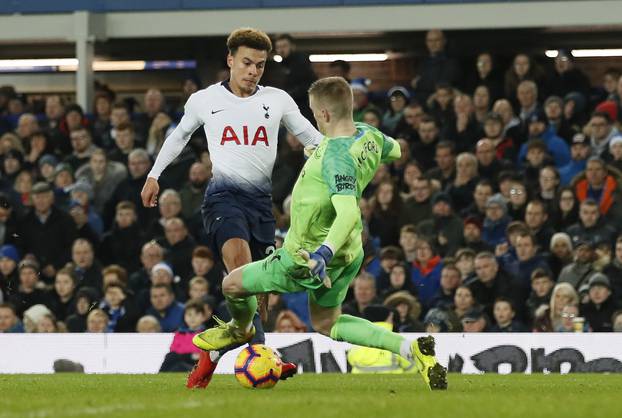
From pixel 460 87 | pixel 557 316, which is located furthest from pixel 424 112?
pixel 557 316

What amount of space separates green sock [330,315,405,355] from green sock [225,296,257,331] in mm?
714

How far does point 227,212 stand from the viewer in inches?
402

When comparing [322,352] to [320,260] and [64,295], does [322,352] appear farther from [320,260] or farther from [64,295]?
[320,260]

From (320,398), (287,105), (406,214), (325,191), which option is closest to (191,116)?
(287,105)

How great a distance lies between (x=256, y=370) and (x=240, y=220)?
1103 mm

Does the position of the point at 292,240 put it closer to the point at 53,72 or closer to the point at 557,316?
the point at 557,316

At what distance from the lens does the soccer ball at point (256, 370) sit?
384 inches

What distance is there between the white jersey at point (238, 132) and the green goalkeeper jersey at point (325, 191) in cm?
104

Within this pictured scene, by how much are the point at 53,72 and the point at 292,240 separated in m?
17.0

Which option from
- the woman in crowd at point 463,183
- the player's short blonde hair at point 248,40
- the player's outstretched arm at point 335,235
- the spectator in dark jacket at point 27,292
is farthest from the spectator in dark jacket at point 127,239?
the player's outstretched arm at point 335,235

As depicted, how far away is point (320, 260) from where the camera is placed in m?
8.56

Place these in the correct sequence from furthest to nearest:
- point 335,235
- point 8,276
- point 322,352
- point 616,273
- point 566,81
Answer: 1. point 566,81
2. point 8,276
3. point 616,273
4. point 322,352
5. point 335,235

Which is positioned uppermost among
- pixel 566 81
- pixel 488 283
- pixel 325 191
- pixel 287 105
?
pixel 566 81

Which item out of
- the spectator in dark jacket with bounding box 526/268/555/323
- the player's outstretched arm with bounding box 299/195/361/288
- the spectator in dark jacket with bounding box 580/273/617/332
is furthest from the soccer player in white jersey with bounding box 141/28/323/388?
the spectator in dark jacket with bounding box 526/268/555/323
